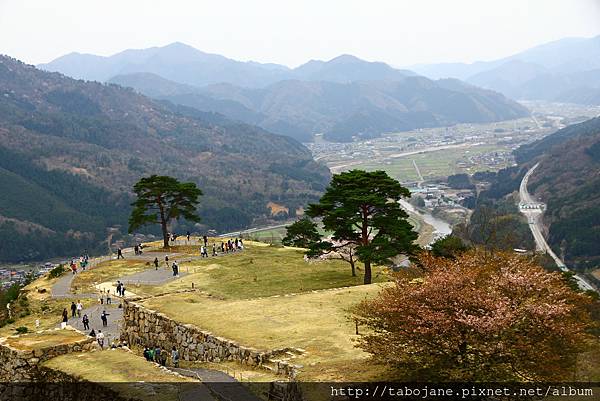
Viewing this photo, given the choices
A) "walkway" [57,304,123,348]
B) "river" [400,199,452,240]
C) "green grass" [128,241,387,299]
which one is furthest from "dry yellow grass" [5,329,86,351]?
"river" [400,199,452,240]

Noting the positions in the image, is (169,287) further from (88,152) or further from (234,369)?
(88,152)

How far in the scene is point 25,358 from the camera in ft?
62.1

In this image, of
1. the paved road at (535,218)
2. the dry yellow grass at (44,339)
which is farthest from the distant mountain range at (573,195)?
the dry yellow grass at (44,339)

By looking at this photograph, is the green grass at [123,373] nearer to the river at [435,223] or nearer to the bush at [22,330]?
the bush at [22,330]

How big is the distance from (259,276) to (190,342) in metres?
13.2

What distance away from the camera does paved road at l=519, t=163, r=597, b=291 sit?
88.0m

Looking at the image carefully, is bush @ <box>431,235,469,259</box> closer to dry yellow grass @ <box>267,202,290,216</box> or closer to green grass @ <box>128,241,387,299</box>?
green grass @ <box>128,241,387,299</box>

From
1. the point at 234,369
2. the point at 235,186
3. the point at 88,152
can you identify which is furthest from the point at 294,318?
the point at 88,152

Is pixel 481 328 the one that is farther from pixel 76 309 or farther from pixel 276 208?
pixel 276 208

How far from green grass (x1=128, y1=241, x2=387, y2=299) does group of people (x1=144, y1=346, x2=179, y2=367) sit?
7605 millimetres

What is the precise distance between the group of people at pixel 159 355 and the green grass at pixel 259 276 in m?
7.60

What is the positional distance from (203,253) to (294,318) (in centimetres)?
2072

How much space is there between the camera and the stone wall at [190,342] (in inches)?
703

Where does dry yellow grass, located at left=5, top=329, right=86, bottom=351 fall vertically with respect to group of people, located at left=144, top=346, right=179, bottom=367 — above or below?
above
